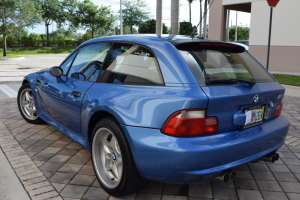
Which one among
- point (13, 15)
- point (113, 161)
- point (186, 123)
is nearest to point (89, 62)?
point (113, 161)

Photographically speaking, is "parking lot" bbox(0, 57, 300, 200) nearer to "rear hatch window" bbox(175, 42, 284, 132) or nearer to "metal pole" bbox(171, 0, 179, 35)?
"rear hatch window" bbox(175, 42, 284, 132)

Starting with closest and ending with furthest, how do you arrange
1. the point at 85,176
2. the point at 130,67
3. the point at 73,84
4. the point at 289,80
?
the point at 130,67
the point at 85,176
the point at 73,84
the point at 289,80

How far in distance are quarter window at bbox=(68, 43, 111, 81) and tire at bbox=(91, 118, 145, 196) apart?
64cm

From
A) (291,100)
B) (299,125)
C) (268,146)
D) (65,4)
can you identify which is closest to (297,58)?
(291,100)

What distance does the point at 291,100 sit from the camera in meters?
7.55

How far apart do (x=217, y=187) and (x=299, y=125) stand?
3050mm

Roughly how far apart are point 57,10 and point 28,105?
150 ft

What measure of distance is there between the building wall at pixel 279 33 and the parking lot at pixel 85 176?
11.0 meters

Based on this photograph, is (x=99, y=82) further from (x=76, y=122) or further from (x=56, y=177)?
(x=56, y=177)

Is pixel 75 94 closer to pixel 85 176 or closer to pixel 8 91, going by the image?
pixel 85 176

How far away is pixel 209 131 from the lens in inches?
93.0

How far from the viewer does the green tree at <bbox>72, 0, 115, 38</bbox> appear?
46.8 m

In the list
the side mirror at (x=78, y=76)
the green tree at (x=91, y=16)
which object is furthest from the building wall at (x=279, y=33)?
the green tree at (x=91, y=16)

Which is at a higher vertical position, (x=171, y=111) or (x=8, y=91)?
(x=171, y=111)
